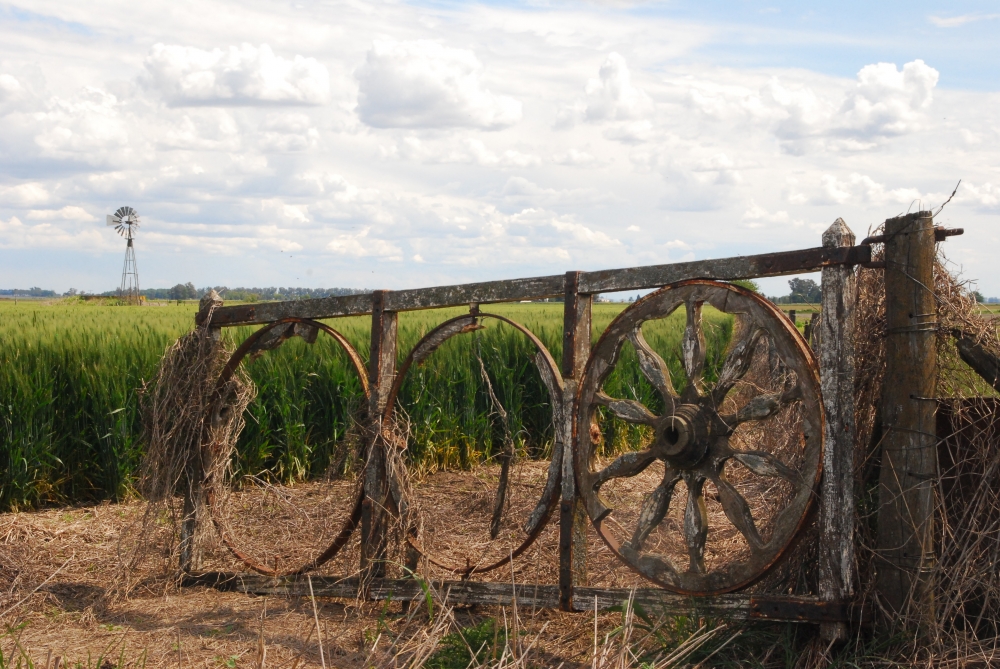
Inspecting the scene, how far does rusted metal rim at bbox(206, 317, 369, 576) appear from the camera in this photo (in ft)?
17.8

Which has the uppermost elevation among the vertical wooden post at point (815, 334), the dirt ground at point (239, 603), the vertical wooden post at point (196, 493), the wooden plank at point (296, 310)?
the wooden plank at point (296, 310)

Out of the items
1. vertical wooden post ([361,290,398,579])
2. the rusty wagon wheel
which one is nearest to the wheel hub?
the rusty wagon wheel

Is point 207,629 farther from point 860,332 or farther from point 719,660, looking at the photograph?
point 860,332

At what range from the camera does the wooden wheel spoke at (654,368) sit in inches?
165

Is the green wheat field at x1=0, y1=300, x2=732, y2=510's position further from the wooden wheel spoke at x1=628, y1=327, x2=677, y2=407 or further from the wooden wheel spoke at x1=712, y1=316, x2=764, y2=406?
the wooden wheel spoke at x1=712, y1=316, x2=764, y2=406

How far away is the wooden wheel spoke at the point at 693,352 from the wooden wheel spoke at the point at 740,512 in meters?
0.40

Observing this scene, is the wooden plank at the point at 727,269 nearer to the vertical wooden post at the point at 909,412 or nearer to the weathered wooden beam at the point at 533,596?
the vertical wooden post at the point at 909,412

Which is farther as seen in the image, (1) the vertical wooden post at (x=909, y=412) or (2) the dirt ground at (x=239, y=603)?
(2) the dirt ground at (x=239, y=603)

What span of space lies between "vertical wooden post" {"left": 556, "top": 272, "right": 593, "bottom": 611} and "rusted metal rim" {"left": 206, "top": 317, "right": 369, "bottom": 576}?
142 centimetres

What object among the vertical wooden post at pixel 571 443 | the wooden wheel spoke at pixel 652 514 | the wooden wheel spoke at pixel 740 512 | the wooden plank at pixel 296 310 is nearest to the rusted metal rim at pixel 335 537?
the wooden plank at pixel 296 310

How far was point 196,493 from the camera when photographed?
6164 millimetres

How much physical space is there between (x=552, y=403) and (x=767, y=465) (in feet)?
4.19

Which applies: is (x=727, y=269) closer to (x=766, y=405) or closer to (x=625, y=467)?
(x=766, y=405)

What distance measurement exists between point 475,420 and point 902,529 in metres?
6.26
